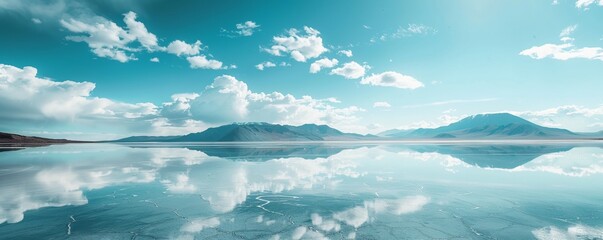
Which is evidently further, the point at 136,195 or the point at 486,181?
the point at 486,181

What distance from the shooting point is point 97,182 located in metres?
19.6

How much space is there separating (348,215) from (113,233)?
7.42m

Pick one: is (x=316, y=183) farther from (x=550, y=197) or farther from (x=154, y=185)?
(x=550, y=197)

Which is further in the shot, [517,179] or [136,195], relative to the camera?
[517,179]

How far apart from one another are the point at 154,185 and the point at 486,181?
63.0ft

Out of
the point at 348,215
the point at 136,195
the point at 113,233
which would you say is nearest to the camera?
the point at 113,233

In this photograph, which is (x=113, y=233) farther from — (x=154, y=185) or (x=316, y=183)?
(x=316, y=183)

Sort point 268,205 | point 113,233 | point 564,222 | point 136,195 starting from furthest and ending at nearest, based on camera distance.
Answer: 1. point 136,195
2. point 268,205
3. point 564,222
4. point 113,233

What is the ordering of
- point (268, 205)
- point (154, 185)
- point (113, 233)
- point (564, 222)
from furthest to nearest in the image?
point (154, 185), point (268, 205), point (564, 222), point (113, 233)

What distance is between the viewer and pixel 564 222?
1050 centimetres

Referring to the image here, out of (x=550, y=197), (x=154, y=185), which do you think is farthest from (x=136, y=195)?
(x=550, y=197)

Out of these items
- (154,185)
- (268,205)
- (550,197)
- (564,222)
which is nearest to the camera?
(564,222)

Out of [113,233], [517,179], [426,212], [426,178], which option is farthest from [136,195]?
[517,179]

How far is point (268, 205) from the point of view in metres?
13.2
